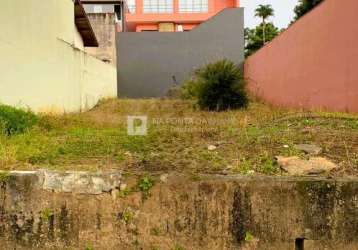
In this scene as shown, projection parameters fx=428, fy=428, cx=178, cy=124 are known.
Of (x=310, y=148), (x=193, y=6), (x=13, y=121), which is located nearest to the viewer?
(x=310, y=148)

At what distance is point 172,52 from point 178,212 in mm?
16893

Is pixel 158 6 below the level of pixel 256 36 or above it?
above

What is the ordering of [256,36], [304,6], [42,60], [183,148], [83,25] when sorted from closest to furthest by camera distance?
[183,148] < [42,60] < [83,25] < [304,6] < [256,36]

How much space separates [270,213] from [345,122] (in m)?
3.07

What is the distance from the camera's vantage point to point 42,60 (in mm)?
9414

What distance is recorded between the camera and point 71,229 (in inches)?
147

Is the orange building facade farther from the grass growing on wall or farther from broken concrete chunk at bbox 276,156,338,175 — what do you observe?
broken concrete chunk at bbox 276,156,338,175

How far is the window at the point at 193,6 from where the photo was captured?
104ft

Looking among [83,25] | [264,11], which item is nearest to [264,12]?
[264,11]

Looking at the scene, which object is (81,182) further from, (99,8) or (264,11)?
(264,11)

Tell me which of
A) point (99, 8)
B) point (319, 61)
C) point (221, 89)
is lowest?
point (221, 89)

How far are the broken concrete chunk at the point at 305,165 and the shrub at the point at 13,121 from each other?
3595 mm

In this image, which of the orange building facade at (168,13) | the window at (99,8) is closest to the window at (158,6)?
the orange building facade at (168,13)

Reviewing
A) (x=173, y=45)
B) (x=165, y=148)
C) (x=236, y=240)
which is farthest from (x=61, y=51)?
(x=173, y=45)
